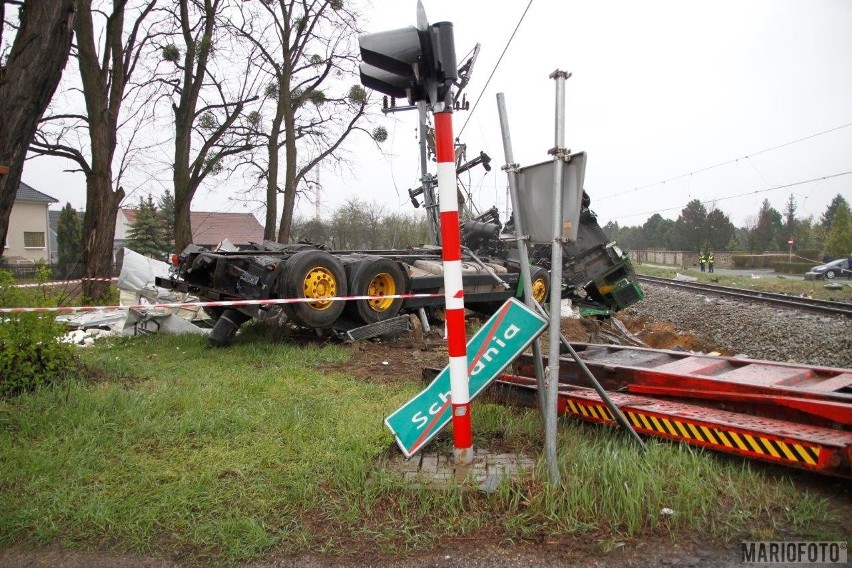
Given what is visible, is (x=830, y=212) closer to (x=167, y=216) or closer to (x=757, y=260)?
(x=757, y=260)

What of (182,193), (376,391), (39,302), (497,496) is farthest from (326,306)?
(182,193)

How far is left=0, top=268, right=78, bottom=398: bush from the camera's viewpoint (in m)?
4.79

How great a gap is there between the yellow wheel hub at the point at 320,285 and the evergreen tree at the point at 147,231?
39.3 metres

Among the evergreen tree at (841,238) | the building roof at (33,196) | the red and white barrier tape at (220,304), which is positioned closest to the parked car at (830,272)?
the evergreen tree at (841,238)

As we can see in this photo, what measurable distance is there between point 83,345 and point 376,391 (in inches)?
185

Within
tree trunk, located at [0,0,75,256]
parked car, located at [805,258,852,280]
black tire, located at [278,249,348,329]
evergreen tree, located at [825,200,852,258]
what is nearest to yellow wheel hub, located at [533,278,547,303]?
black tire, located at [278,249,348,329]

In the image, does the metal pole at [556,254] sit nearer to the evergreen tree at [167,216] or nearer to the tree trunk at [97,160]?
the tree trunk at [97,160]

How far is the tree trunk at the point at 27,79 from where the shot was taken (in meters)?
4.14

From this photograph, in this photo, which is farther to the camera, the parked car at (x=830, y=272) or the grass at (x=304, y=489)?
the parked car at (x=830, y=272)

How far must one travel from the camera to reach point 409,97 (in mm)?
3479

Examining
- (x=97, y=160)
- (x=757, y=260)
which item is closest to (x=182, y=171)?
(x=97, y=160)

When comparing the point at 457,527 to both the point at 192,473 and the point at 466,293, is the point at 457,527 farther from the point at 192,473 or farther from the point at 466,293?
the point at 466,293

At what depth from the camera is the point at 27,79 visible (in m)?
4.22

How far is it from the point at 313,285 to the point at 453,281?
4.37 m
